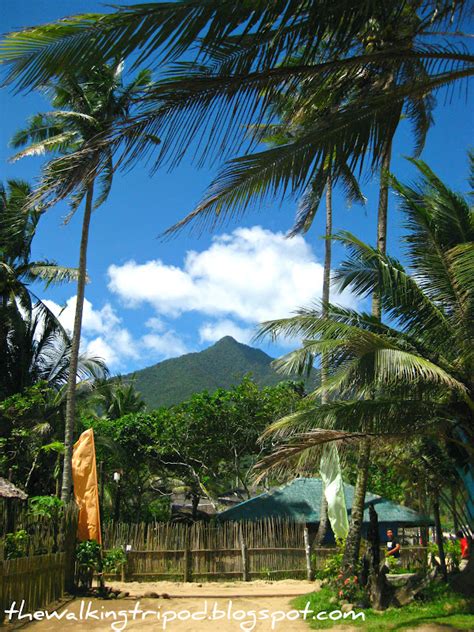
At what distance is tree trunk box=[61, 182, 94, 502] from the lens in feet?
45.8

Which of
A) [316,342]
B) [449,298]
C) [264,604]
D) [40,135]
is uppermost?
[40,135]

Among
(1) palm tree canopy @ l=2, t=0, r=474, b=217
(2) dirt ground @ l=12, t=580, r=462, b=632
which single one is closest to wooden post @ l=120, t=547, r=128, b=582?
(2) dirt ground @ l=12, t=580, r=462, b=632

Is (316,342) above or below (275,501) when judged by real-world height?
above

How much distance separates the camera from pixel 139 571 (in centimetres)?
1468

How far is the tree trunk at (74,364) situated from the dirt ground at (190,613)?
2899mm

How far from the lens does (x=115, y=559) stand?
13.6 metres

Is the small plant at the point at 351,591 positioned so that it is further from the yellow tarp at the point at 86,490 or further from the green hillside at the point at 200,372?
the green hillside at the point at 200,372

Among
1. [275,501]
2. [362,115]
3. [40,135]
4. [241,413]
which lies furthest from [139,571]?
[362,115]

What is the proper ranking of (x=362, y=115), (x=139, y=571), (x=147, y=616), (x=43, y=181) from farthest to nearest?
(x=139, y=571), (x=147, y=616), (x=362, y=115), (x=43, y=181)

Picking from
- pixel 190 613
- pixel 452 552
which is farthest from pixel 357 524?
pixel 190 613

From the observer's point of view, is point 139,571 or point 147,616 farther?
point 139,571

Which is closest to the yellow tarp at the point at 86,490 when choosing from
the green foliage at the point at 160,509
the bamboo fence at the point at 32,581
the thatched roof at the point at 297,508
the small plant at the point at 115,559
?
the bamboo fence at the point at 32,581

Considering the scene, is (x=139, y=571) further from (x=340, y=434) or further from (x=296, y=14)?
(x=296, y=14)

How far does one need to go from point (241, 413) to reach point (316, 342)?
43.5 feet
